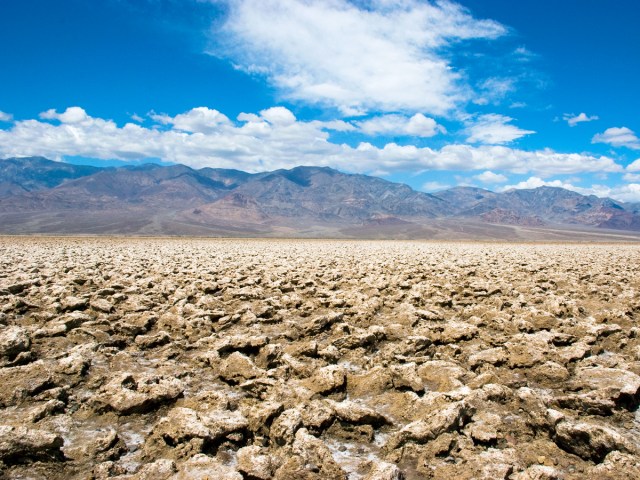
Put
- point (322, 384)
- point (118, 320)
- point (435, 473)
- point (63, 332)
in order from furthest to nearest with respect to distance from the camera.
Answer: point (118, 320) < point (63, 332) < point (322, 384) < point (435, 473)

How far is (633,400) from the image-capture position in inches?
147

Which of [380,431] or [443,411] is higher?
[443,411]

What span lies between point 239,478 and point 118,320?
14.9 feet

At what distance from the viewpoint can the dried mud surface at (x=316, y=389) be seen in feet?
9.53

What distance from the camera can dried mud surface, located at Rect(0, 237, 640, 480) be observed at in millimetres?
2906

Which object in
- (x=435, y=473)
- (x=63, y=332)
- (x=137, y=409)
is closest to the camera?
(x=435, y=473)

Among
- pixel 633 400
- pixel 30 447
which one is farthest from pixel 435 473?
pixel 30 447

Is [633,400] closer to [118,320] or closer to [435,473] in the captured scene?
[435,473]

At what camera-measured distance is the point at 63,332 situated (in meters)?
5.57

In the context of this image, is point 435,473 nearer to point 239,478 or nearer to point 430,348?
point 239,478

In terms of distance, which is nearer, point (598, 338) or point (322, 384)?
point (322, 384)

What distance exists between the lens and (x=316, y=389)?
13.2ft

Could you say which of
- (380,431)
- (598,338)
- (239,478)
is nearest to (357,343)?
(380,431)

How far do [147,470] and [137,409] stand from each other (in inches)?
41.4
